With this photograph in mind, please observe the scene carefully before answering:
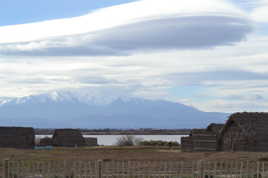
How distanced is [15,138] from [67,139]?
11.1 meters

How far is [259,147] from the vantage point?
46719 mm

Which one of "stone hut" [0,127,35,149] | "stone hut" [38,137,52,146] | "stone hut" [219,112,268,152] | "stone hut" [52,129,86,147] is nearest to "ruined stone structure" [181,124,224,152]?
"stone hut" [219,112,268,152]

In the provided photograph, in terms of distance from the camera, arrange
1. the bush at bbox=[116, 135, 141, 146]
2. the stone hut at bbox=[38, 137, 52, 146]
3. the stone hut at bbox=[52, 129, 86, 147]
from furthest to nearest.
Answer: the bush at bbox=[116, 135, 141, 146], the stone hut at bbox=[38, 137, 52, 146], the stone hut at bbox=[52, 129, 86, 147]

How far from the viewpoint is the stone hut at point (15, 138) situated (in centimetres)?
5906

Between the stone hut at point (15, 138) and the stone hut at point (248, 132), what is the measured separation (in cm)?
2025

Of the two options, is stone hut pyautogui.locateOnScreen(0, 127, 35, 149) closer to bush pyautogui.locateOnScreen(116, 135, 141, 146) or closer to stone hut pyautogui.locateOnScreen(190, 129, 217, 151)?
stone hut pyautogui.locateOnScreen(190, 129, 217, 151)

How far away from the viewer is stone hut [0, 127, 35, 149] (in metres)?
59.1

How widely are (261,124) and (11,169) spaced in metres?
25.7

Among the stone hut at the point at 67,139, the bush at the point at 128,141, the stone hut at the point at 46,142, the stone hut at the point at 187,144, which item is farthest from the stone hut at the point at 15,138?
the bush at the point at 128,141

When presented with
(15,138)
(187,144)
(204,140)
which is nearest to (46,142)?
(15,138)

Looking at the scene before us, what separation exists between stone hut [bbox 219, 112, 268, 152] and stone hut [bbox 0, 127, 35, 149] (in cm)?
2025

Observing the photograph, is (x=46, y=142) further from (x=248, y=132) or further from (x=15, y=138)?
(x=248, y=132)

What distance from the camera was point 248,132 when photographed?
154 ft

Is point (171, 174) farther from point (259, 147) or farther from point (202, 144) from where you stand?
point (202, 144)
